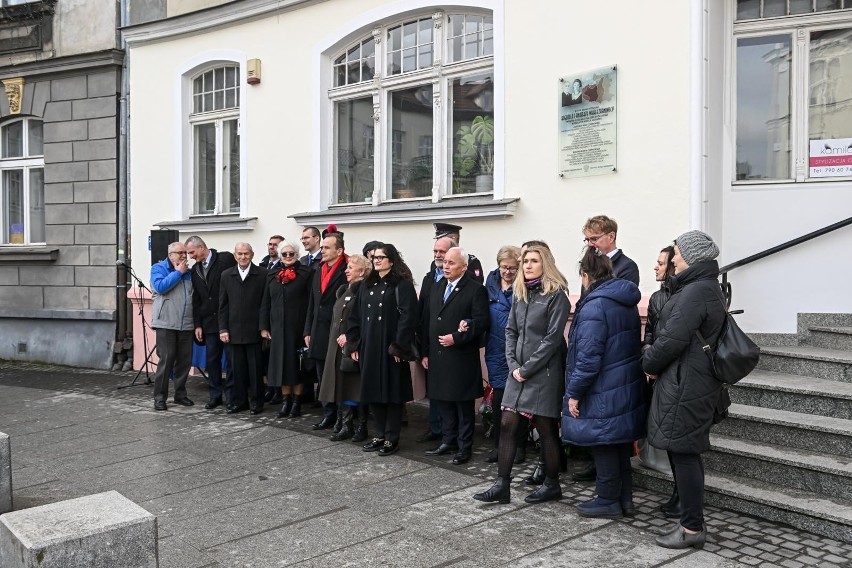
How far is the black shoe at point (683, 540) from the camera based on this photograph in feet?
15.0

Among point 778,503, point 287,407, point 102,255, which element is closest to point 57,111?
point 102,255

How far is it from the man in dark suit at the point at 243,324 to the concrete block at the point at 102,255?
4.38 m

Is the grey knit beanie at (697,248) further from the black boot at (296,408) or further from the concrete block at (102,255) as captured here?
the concrete block at (102,255)

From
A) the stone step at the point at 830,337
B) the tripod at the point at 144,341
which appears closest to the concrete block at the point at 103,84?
the tripod at the point at 144,341

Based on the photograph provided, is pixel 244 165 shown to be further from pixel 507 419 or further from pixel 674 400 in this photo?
pixel 674 400

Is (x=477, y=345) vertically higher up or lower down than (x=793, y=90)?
lower down

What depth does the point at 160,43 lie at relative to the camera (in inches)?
460

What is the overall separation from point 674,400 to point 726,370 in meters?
0.34

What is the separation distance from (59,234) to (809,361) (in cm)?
1097

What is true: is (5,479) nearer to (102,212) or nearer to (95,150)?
(102,212)

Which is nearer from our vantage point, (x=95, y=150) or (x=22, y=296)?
(x=95, y=150)

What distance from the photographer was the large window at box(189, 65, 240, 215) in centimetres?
1119

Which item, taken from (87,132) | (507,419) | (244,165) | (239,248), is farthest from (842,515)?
(87,132)

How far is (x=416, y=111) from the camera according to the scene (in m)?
9.32
